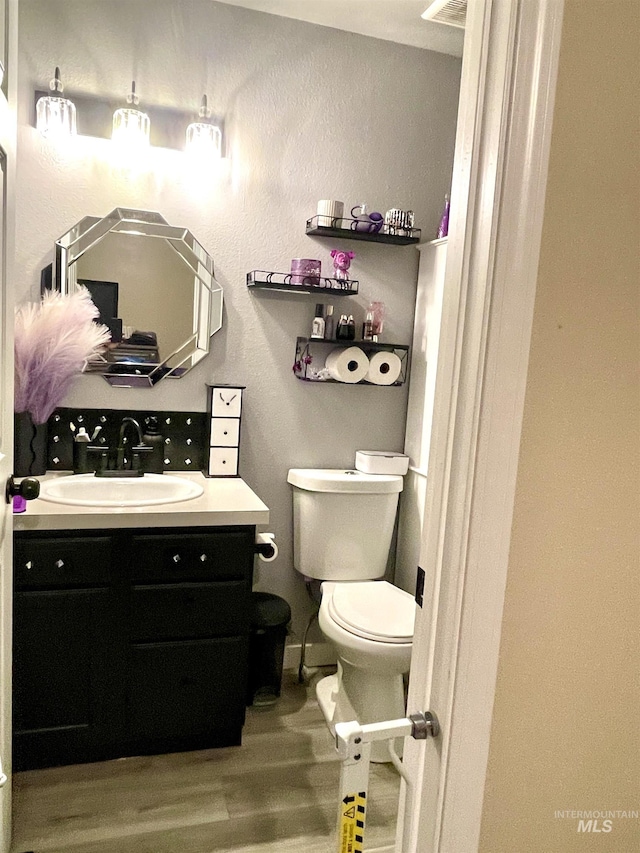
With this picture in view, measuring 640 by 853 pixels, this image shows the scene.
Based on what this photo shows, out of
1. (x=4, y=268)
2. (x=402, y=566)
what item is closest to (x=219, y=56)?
(x=4, y=268)

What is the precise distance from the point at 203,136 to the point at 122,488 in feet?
4.27

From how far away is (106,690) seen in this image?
2.05 meters

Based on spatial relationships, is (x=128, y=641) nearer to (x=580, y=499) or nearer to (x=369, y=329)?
(x=369, y=329)

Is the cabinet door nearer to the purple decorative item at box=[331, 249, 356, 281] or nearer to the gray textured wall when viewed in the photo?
the gray textured wall

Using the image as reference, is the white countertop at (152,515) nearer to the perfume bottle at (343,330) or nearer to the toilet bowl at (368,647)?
the toilet bowl at (368,647)

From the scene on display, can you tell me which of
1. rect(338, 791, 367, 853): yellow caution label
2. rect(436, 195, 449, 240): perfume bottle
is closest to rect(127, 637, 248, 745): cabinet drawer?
rect(338, 791, 367, 853): yellow caution label

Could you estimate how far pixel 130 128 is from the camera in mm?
2273

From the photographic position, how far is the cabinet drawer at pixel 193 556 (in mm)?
2029

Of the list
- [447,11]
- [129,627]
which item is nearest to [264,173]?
[447,11]

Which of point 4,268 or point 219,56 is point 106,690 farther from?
point 219,56

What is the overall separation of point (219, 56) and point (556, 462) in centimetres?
217

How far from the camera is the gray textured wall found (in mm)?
2283

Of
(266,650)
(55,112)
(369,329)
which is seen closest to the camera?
(55,112)

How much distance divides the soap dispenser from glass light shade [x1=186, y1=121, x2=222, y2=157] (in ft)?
3.25
